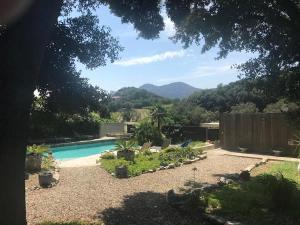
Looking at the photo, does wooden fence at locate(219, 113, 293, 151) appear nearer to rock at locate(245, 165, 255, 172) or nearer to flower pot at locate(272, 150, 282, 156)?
flower pot at locate(272, 150, 282, 156)

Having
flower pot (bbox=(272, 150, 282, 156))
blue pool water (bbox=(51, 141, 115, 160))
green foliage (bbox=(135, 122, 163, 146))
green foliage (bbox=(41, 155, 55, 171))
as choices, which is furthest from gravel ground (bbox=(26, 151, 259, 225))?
blue pool water (bbox=(51, 141, 115, 160))

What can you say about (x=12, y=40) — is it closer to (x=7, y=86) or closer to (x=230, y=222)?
(x=7, y=86)

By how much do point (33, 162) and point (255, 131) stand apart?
11.2 metres

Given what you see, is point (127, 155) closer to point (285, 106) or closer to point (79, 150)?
point (285, 106)

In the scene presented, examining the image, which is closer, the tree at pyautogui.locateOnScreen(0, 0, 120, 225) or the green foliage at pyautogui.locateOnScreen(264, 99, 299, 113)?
the tree at pyautogui.locateOnScreen(0, 0, 120, 225)

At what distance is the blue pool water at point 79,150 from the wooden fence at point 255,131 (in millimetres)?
8960

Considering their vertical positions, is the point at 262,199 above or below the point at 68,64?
below

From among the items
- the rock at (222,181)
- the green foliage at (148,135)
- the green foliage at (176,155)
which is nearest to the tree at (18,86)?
the rock at (222,181)

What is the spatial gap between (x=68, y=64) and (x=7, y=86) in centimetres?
272

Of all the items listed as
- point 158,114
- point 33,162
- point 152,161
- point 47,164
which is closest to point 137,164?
point 152,161

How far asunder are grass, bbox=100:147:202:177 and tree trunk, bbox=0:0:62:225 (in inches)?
308

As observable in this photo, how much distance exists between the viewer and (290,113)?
37.4ft

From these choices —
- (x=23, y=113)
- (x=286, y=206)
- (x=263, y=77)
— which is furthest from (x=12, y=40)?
(x=263, y=77)

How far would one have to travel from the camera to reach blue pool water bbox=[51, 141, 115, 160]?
25.0 m
